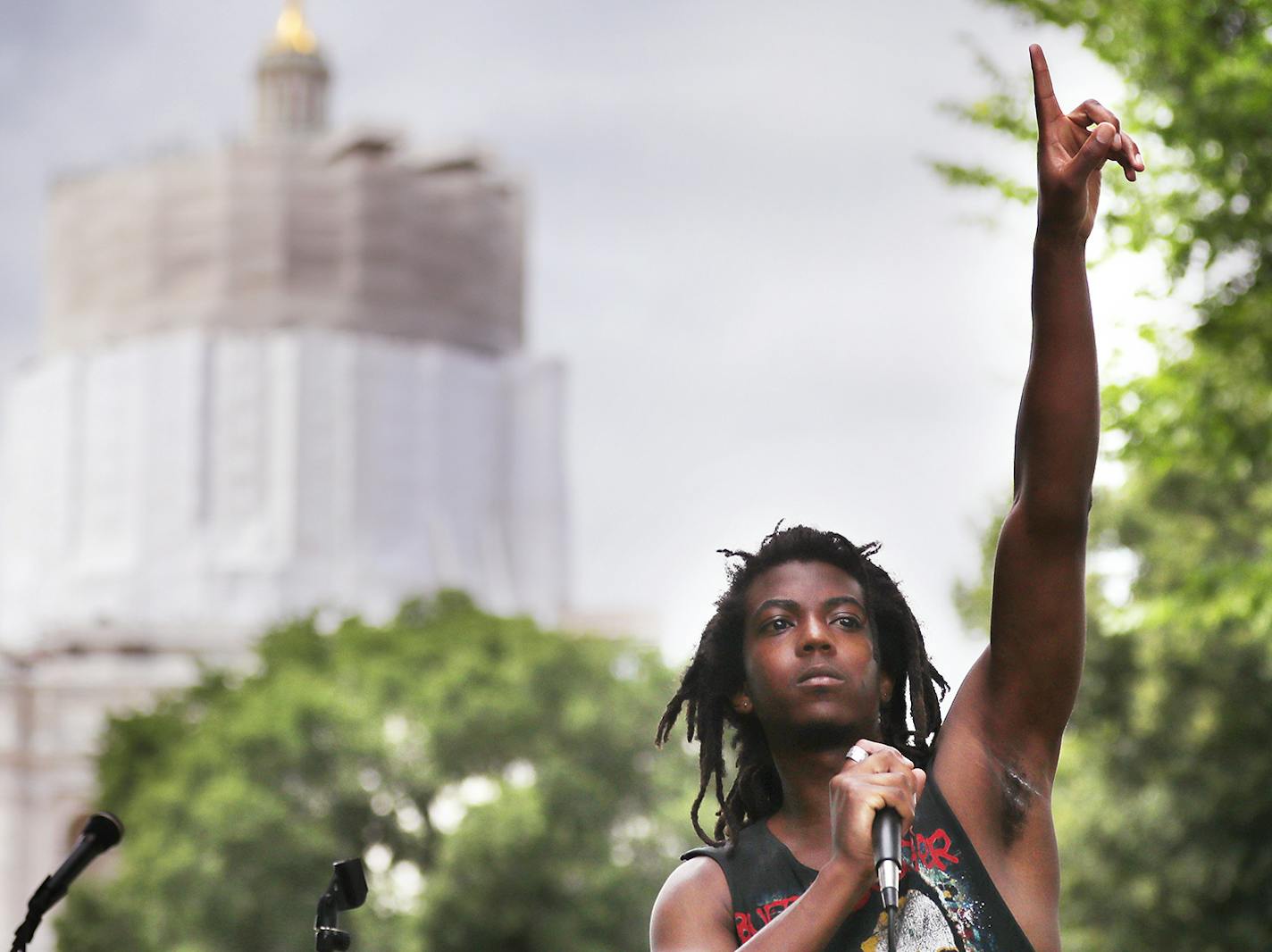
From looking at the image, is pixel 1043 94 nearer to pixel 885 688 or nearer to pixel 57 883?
pixel 885 688

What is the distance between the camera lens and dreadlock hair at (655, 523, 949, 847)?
12.4 feet

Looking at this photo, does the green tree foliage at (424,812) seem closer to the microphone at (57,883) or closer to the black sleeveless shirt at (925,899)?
the microphone at (57,883)

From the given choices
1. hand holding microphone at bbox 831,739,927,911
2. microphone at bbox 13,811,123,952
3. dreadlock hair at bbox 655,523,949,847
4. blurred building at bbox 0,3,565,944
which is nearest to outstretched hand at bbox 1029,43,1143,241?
dreadlock hair at bbox 655,523,949,847

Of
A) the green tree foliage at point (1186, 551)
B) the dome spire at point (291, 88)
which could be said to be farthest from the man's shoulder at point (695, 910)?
the dome spire at point (291, 88)

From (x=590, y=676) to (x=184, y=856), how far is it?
25.0 feet

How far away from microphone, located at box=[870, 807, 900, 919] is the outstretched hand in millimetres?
1011

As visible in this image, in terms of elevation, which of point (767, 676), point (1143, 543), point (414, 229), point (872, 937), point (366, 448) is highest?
point (414, 229)

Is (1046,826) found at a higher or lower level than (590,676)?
lower

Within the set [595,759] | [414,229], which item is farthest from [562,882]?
[414,229]

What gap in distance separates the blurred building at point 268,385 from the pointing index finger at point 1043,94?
73.8 meters

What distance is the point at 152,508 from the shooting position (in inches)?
3098

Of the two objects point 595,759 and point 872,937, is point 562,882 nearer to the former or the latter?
point 595,759

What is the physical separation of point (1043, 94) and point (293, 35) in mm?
90937

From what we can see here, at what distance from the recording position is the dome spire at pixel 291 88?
89312 millimetres
